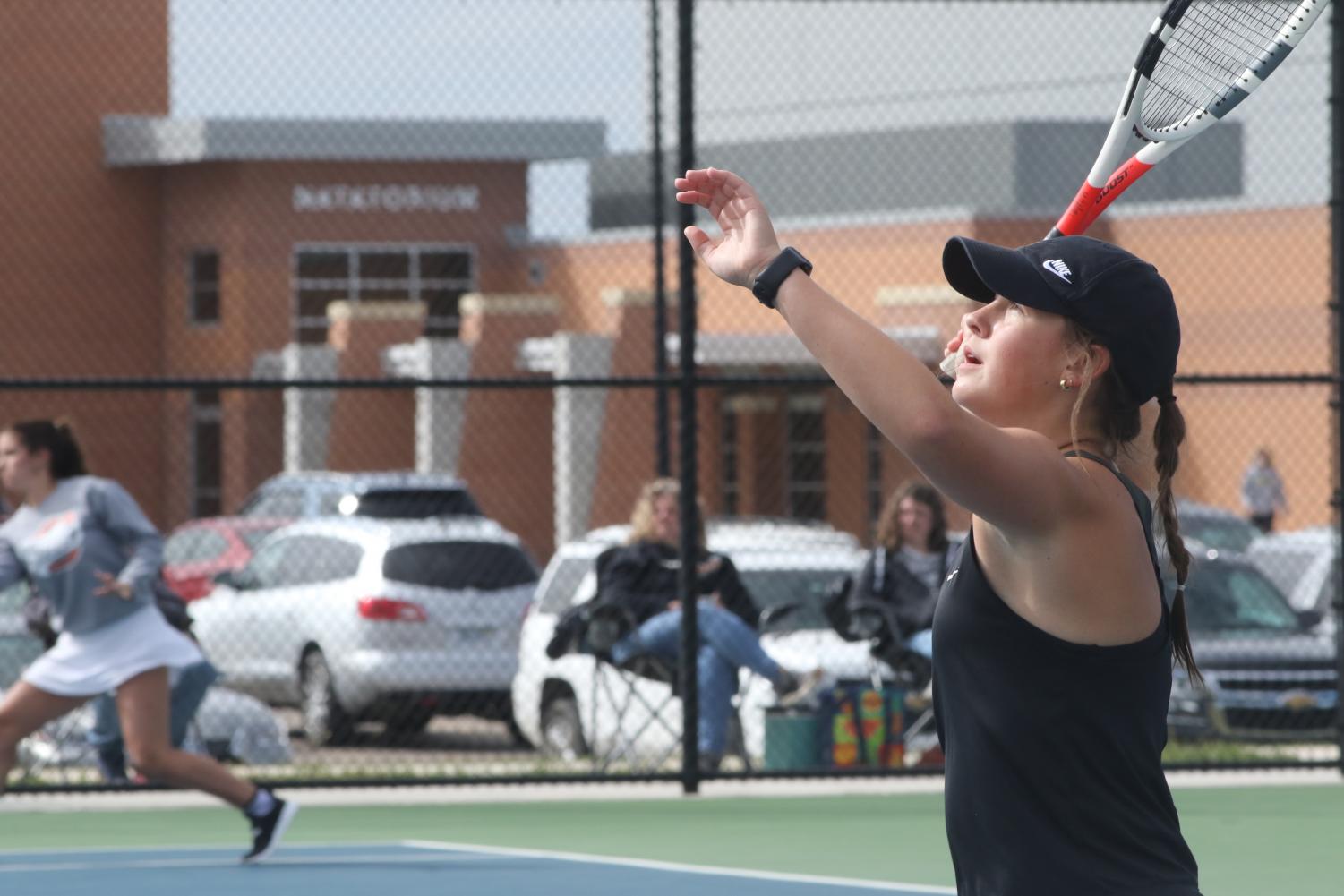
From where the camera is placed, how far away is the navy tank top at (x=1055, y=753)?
9.19 ft

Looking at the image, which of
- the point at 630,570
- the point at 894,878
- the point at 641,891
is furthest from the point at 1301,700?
the point at 641,891

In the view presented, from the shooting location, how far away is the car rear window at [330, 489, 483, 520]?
800 inches

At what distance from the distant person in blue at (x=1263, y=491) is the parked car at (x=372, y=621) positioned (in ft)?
39.4

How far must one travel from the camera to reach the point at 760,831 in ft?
30.2

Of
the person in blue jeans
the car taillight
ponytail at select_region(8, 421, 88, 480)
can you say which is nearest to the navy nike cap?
ponytail at select_region(8, 421, 88, 480)

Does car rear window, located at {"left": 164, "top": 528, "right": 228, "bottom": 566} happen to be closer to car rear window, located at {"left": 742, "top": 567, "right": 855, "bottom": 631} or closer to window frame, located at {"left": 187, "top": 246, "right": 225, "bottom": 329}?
car rear window, located at {"left": 742, "top": 567, "right": 855, "bottom": 631}

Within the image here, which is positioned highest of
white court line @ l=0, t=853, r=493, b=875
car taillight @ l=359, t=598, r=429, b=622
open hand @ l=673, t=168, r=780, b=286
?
open hand @ l=673, t=168, r=780, b=286

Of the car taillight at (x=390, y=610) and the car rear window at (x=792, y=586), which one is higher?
the car rear window at (x=792, y=586)

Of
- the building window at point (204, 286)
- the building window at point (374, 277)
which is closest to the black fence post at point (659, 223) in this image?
the building window at point (204, 286)

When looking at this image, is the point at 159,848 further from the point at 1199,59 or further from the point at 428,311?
the point at 428,311

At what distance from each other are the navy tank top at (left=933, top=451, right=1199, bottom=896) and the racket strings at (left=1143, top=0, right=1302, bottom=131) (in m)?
1.56

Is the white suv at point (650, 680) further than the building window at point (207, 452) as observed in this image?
No

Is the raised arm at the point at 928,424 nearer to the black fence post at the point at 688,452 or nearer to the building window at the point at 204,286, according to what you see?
the black fence post at the point at 688,452

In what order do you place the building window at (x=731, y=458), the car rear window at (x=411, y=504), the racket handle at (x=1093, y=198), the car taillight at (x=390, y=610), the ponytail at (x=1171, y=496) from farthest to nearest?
the building window at (x=731, y=458) → the car rear window at (x=411, y=504) → the car taillight at (x=390, y=610) → the racket handle at (x=1093, y=198) → the ponytail at (x=1171, y=496)
